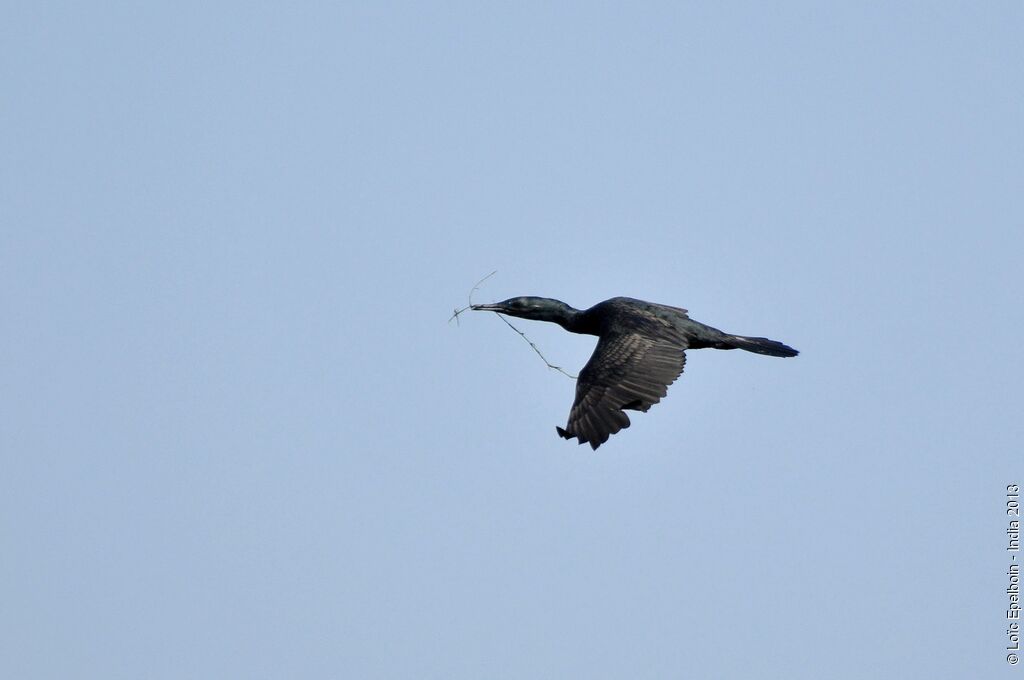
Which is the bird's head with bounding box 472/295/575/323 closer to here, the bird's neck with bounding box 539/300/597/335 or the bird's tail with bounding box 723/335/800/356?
the bird's neck with bounding box 539/300/597/335

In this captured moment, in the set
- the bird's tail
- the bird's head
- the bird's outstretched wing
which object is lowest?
the bird's outstretched wing

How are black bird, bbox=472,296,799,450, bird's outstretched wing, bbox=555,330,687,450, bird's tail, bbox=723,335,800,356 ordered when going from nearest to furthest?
bird's outstretched wing, bbox=555,330,687,450
black bird, bbox=472,296,799,450
bird's tail, bbox=723,335,800,356

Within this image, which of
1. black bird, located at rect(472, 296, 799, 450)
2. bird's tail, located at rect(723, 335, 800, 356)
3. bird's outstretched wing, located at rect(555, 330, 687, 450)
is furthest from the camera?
bird's tail, located at rect(723, 335, 800, 356)

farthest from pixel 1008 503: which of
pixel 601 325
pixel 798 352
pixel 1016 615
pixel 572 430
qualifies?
pixel 572 430

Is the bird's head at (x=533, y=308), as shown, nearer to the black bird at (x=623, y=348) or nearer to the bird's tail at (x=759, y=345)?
the black bird at (x=623, y=348)

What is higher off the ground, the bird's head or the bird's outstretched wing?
the bird's head

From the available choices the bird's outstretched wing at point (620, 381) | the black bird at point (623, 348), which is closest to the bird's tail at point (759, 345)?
the black bird at point (623, 348)

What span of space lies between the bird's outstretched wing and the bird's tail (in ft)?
4.23

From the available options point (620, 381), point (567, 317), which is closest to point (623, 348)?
point (620, 381)

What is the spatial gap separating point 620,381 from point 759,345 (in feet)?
12.1

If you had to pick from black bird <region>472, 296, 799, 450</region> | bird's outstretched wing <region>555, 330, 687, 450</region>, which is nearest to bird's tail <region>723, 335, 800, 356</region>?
black bird <region>472, 296, 799, 450</region>

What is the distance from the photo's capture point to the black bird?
87.8ft

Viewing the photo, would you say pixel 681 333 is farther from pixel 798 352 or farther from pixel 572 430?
pixel 572 430

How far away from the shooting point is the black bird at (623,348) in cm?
2677
